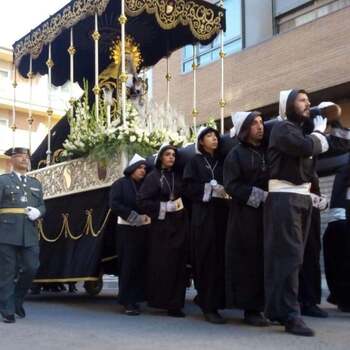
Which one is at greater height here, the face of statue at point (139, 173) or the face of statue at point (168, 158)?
the face of statue at point (168, 158)

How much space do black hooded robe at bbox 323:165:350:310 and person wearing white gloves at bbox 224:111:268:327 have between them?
51.0 inches

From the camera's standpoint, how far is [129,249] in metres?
7.59

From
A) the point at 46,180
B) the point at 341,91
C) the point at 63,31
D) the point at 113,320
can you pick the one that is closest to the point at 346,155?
the point at 113,320

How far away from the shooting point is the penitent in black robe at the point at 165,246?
7172 mm

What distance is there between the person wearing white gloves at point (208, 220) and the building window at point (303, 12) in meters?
10.5

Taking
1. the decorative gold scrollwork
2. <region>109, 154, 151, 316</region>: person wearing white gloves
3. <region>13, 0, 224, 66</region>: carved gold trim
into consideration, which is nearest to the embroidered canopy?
<region>13, 0, 224, 66</region>: carved gold trim

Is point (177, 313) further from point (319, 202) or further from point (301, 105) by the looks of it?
point (301, 105)

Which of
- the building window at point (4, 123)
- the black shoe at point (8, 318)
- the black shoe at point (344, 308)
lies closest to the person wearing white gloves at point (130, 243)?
the black shoe at point (8, 318)

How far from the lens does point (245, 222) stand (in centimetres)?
616

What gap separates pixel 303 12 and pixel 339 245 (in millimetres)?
11253

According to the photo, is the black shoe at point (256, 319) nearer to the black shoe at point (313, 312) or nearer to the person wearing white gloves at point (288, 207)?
the person wearing white gloves at point (288, 207)

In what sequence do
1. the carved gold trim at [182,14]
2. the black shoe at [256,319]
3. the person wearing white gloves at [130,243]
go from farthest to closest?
the carved gold trim at [182,14] → the person wearing white gloves at [130,243] → the black shoe at [256,319]

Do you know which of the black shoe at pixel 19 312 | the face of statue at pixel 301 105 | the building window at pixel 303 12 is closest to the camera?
the face of statue at pixel 301 105

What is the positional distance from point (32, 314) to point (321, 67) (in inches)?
429
